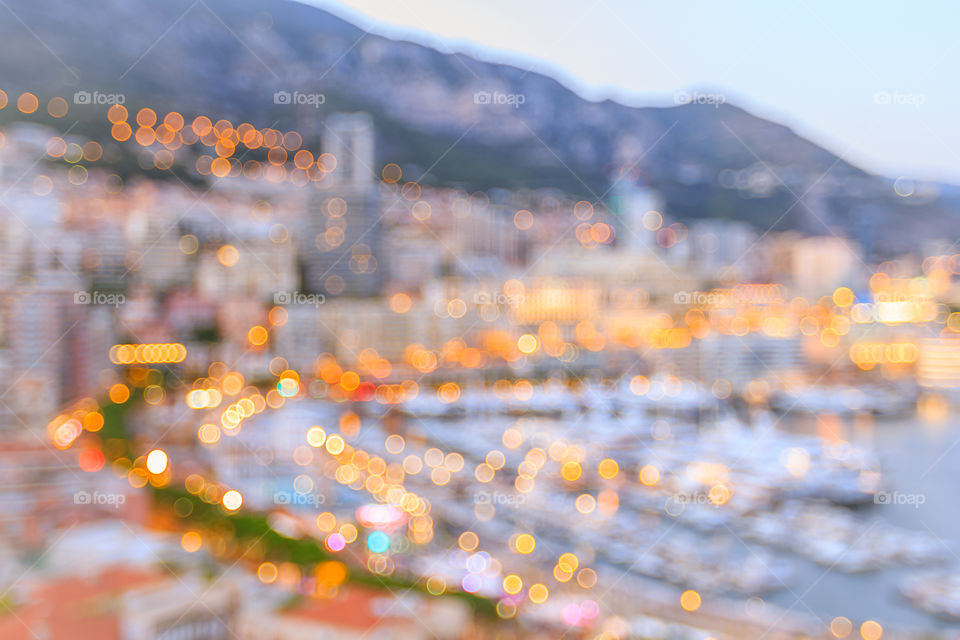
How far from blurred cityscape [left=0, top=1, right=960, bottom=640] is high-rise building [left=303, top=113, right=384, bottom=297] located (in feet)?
0.11

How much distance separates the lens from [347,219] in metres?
5.91

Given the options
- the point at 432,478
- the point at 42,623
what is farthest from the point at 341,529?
the point at 42,623

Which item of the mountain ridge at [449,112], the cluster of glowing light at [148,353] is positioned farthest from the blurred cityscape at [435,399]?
the mountain ridge at [449,112]

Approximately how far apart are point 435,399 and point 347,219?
68.8 inches

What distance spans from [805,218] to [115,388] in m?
8.16

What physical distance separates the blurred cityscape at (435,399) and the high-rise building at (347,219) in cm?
3

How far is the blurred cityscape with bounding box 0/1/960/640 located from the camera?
210cm

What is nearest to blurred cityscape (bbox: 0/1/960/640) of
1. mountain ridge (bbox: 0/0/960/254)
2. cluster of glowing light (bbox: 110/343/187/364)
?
cluster of glowing light (bbox: 110/343/187/364)

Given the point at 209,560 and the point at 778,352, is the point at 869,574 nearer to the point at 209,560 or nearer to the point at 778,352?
the point at 209,560

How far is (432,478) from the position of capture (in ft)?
12.5

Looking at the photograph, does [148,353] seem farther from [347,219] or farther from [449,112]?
[449,112]

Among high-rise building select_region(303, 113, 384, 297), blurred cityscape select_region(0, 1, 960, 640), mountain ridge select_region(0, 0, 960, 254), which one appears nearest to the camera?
blurred cityscape select_region(0, 1, 960, 640)

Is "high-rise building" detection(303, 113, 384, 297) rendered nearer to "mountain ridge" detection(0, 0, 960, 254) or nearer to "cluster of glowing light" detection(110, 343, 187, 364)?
"mountain ridge" detection(0, 0, 960, 254)

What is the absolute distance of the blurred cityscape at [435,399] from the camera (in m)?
2.10
